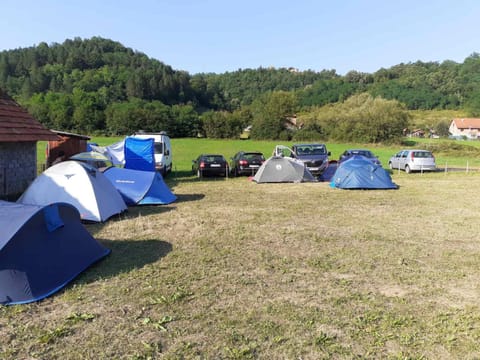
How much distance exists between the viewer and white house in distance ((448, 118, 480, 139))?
83.6m

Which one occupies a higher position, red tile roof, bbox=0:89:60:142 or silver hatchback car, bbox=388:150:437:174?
red tile roof, bbox=0:89:60:142

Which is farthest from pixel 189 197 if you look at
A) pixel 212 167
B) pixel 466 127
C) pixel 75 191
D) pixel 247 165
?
pixel 466 127

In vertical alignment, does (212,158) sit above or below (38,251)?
above

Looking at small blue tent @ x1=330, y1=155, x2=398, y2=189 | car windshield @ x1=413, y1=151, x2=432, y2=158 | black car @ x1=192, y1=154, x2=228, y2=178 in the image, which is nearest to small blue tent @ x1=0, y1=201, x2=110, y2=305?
small blue tent @ x1=330, y1=155, x2=398, y2=189

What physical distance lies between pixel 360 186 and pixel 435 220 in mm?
4939

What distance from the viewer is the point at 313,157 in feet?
60.8

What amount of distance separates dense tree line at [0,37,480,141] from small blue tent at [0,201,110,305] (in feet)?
157

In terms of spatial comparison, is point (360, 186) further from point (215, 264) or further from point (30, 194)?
point (30, 194)

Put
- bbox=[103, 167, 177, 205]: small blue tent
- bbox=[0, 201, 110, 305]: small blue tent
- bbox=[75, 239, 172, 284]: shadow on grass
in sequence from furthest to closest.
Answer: bbox=[103, 167, 177, 205]: small blue tent, bbox=[75, 239, 172, 284]: shadow on grass, bbox=[0, 201, 110, 305]: small blue tent

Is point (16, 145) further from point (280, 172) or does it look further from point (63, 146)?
point (280, 172)

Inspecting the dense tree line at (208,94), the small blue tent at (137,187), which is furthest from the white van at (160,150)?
the dense tree line at (208,94)

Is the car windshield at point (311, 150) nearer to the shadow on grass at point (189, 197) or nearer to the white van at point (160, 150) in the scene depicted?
the white van at point (160, 150)

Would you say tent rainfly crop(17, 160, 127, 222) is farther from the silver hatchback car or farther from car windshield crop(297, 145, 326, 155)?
the silver hatchback car

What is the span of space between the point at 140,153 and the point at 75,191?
7.18 metres
